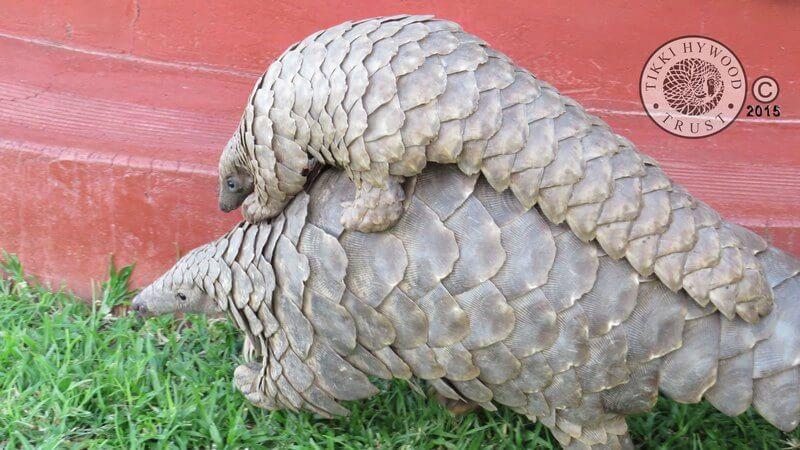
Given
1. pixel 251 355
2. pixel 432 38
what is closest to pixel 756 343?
pixel 432 38

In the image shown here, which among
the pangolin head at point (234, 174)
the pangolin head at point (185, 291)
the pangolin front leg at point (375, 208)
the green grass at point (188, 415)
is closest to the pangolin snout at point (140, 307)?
the pangolin head at point (185, 291)

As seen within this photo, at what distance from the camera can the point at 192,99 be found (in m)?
3.21

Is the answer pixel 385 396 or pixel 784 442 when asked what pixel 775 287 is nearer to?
pixel 784 442

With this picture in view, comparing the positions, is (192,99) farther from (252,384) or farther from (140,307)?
(252,384)

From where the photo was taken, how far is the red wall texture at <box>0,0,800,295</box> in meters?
2.96

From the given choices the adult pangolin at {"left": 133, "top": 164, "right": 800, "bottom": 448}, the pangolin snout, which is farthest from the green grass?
the adult pangolin at {"left": 133, "top": 164, "right": 800, "bottom": 448}

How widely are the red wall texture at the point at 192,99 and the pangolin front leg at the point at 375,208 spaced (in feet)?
3.75

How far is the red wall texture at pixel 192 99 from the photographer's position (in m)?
2.96

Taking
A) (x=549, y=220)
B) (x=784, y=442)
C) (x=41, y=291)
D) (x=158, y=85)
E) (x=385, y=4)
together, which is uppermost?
(x=385, y=4)

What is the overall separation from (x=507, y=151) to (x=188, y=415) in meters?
1.43

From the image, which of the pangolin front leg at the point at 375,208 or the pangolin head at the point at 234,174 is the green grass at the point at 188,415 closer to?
the pangolin head at the point at 234,174

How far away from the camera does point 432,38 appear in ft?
6.67

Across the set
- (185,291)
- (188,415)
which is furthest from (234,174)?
(188,415)

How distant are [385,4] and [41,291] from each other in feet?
5.54
